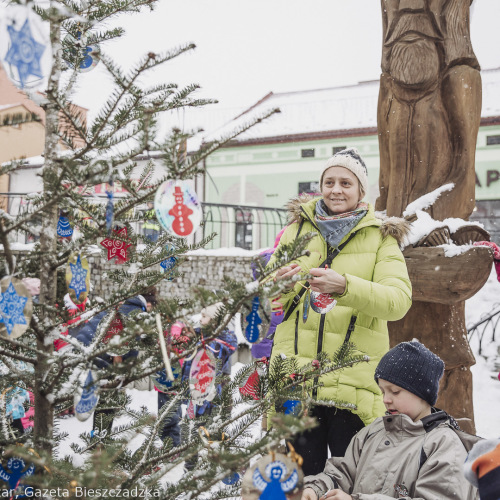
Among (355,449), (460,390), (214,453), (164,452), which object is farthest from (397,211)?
(214,453)

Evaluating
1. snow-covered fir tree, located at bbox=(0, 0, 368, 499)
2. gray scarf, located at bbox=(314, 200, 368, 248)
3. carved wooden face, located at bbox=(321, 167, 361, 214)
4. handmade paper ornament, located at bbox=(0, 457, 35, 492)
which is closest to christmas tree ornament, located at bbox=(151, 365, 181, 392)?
snow-covered fir tree, located at bbox=(0, 0, 368, 499)

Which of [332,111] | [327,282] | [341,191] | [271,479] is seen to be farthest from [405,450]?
[332,111]

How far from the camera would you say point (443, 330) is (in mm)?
2752

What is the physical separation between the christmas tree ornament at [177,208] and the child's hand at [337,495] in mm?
857

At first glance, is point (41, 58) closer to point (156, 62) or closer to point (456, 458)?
point (156, 62)

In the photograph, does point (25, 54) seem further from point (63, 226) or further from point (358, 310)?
point (358, 310)

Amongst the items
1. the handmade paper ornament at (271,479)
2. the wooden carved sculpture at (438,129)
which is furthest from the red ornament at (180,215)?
Result: the wooden carved sculpture at (438,129)

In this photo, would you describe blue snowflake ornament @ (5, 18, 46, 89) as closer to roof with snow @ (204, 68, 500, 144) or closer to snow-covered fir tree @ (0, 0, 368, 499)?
snow-covered fir tree @ (0, 0, 368, 499)

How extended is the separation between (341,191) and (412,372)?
69 cm

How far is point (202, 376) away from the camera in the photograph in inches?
47.8

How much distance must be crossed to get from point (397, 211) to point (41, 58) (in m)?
2.19

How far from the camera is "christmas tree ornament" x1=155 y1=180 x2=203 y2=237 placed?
3.68 feet

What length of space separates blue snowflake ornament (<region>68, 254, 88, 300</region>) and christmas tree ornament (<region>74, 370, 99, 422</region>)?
23cm

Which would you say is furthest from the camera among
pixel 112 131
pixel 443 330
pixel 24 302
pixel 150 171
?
pixel 443 330
